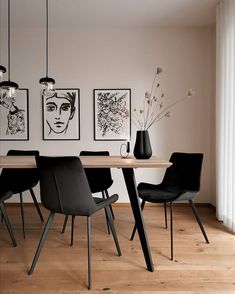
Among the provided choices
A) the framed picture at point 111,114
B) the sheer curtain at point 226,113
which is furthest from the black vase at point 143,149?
the framed picture at point 111,114

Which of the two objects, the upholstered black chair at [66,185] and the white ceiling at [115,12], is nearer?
the upholstered black chair at [66,185]

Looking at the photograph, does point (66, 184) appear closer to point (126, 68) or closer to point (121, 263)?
point (121, 263)

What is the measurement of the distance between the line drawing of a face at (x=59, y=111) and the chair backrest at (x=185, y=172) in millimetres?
1753

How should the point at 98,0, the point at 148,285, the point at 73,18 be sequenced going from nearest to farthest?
the point at 148,285 → the point at 98,0 → the point at 73,18

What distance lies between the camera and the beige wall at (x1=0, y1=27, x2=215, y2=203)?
4086 mm

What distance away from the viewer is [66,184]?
198 cm

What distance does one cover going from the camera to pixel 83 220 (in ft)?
11.3

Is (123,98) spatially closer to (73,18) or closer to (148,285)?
(73,18)

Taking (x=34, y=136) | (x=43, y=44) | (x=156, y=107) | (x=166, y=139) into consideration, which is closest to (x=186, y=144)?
(x=166, y=139)

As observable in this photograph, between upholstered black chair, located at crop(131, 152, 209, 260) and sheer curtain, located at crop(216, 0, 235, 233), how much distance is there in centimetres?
48

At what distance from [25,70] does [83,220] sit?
2272 millimetres

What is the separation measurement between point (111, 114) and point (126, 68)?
69cm

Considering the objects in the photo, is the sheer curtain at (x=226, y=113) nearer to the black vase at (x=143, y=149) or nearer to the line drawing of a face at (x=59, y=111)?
the black vase at (x=143, y=149)

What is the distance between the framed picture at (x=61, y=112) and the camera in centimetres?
409
